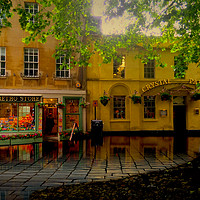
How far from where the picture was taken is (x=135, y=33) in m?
10.5

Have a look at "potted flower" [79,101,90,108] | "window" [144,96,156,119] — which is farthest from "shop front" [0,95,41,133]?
"window" [144,96,156,119]

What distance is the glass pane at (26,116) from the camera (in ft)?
49.6

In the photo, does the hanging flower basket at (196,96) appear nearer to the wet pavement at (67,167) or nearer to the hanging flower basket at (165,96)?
the hanging flower basket at (165,96)


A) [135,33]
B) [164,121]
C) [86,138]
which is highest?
[135,33]

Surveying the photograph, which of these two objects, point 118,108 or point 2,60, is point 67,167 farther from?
point 2,60

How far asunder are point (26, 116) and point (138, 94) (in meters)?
8.79

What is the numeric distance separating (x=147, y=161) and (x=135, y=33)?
587 centimetres

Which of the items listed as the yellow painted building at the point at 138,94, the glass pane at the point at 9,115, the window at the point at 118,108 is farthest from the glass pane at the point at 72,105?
the glass pane at the point at 9,115

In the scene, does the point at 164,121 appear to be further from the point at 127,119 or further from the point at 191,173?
the point at 191,173

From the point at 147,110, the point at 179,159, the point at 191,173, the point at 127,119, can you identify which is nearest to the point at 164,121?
the point at 147,110

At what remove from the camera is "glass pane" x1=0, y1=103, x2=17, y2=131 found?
591 inches

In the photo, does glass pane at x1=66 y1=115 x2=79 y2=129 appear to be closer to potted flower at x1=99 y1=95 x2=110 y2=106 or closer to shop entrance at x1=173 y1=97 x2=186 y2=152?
potted flower at x1=99 y1=95 x2=110 y2=106

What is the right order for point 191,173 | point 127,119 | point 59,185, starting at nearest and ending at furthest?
point 191,173 → point 59,185 → point 127,119

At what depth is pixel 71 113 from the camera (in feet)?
54.2
